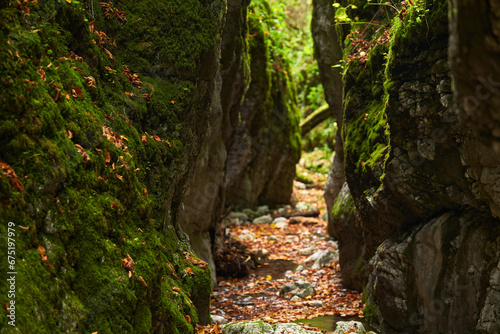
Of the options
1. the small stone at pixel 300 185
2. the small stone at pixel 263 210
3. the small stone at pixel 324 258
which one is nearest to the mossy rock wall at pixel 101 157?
the small stone at pixel 324 258

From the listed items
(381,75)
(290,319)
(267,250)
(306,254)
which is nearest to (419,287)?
(290,319)

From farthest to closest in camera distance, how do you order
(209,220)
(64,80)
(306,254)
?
(306,254)
(209,220)
(64,80)

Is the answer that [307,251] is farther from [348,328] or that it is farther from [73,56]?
[73,56]

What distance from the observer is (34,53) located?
10.9ft

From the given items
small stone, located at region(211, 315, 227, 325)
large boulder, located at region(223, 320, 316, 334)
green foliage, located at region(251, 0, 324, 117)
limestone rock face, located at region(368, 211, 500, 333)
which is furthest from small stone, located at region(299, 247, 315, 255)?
green foliage, located at region(251, 0, 324, 117)

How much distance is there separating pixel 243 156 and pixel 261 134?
1.22m

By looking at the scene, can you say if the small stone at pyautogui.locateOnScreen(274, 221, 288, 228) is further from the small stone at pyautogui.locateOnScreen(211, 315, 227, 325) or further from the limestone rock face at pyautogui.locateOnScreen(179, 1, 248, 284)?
the small stone at pyautogui.locateOnScreen(211, 315, 227, 325)

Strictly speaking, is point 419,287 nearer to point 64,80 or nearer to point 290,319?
point 290,319

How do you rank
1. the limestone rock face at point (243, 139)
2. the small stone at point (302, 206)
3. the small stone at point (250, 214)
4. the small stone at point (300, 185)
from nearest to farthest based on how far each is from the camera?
the limestone rock face at point (243, 139) → the small stone at point (250, 214) → the small stone at point (302, 206) → the small stone at point (300, 185)

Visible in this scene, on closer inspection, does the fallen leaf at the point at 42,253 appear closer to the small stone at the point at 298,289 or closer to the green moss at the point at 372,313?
the green moss at the point at 372,313

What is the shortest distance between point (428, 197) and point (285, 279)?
4.67 m

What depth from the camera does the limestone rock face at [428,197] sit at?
14.5ft

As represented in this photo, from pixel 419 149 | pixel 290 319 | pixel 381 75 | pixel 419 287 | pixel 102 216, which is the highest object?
pixel 381 75

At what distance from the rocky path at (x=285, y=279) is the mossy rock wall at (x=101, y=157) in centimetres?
248
